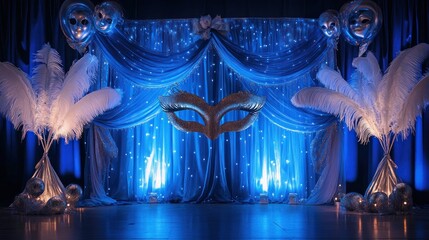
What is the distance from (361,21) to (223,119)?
260cm

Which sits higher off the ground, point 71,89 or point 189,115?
point 71,89

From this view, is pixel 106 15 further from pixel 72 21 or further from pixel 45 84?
pixel 45 84

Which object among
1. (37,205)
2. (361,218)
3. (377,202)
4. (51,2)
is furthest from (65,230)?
(51,2)

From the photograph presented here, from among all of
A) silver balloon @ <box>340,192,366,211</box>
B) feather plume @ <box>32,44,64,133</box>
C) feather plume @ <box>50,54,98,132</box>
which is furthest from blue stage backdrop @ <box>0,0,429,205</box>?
feather plume @ <box>32,44,64,133</box>

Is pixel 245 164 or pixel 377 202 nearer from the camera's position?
pixel 377 202

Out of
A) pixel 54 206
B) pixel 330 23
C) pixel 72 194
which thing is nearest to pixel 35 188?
pixel 54 206

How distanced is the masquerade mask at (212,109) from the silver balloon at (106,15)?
1.36m

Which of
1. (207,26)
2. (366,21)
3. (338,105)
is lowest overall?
(338,105)

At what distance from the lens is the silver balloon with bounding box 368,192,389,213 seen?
278 inches

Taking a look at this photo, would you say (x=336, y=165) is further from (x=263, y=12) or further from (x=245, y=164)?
(x=263, y=12)

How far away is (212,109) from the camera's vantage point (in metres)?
8.96

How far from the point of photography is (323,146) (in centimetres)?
896

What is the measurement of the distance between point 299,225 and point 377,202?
1.88m

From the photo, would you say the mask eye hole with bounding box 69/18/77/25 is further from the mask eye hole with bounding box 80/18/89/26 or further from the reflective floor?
the reflective floor
